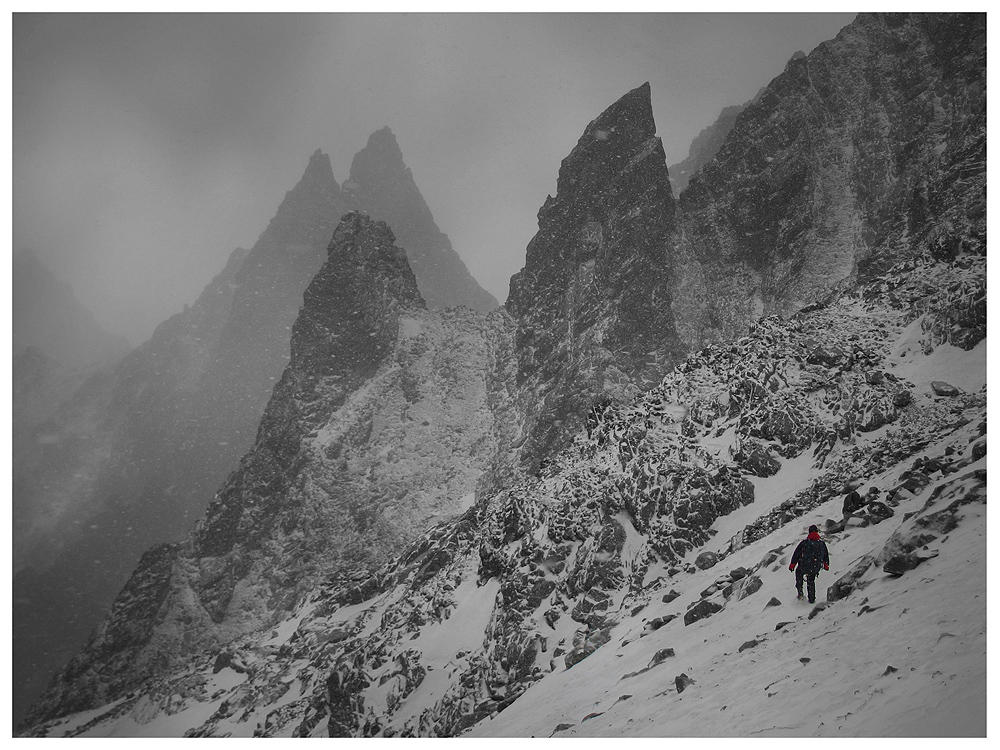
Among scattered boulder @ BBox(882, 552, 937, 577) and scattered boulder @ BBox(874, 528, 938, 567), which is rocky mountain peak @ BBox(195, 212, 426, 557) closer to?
scattered boulder @ BBox(874, 528, 938, 567)

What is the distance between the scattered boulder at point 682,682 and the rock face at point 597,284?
2835 cm

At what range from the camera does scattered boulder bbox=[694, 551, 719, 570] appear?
1416 centimetres

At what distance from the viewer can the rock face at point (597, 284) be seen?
40250 mm

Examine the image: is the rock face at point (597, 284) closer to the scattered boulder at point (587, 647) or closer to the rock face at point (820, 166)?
the rock face at point (820, 166)

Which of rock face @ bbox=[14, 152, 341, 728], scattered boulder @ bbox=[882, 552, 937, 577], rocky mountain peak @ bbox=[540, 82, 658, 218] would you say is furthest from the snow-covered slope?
rock face @ bbox=[14, 152, 341, 728]

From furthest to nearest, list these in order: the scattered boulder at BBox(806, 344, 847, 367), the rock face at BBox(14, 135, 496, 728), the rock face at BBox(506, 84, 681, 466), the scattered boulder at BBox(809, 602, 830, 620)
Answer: the rock face at BBox(14, 135, 496, 728), the rock face at BBox(506, 84, 681, 466), the scattered boulder at BBox(806, 344, 847, 367), the scattered boulder at BBox(809, 602, 830, 620)

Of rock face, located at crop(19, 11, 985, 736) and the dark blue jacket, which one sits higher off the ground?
rock face, located at crop(19, 11, 985, 736)

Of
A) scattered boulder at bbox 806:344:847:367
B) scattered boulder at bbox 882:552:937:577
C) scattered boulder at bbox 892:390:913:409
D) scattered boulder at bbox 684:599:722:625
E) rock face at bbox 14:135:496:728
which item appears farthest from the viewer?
rock face at bbox 14:135:496:728

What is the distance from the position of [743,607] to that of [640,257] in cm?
3594

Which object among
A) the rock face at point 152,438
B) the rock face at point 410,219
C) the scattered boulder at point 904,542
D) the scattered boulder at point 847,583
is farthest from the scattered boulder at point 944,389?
the rock face at point 410,219

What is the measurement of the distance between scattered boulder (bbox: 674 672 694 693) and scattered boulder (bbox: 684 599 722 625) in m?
2.48

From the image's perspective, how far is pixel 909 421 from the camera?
1596cm

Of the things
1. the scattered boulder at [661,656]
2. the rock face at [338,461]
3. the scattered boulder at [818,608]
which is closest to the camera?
the scattered boulder at [818,608]
